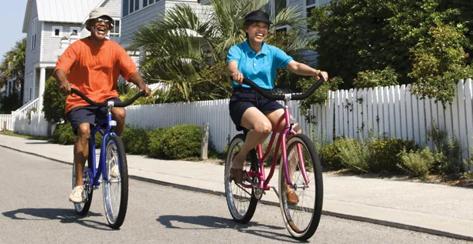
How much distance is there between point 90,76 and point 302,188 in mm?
2545

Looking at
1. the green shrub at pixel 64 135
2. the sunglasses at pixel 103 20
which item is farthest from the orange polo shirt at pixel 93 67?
the green shrub at pixel 64 135

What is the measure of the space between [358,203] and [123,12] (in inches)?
1044

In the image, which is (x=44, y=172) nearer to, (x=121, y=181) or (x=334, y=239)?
(x=121, y=181)

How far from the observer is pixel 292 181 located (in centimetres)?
511

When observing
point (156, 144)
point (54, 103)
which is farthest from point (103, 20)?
point (54, 103)

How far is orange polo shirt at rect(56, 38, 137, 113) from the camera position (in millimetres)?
6090

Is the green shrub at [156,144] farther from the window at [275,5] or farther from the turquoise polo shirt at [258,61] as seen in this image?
the turquoise polo shirt at [258,61]

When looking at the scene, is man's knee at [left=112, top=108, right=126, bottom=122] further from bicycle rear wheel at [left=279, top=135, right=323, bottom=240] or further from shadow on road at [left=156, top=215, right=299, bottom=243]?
bicycle rear wheel at [left=279, top=135, right=323, bottom=240]

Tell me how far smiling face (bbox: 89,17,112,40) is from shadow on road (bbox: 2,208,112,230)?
191 centimetres

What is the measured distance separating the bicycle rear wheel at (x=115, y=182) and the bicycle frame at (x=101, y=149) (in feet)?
0.11

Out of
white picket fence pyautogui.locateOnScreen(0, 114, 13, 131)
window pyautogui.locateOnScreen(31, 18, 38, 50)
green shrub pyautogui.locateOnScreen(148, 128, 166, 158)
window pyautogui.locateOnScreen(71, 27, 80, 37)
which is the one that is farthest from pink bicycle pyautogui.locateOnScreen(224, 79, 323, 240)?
window pyautogui.locateOnScreen(31, 18, 38, 50)

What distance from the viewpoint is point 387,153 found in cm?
1011

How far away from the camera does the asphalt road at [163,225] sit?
5.40 metres

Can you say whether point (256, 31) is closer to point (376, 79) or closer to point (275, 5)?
point (376, 79)
